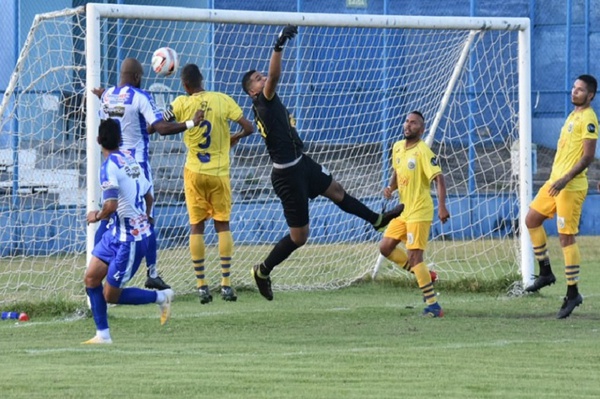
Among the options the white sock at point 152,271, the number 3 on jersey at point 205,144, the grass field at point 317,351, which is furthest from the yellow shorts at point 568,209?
the white sock at point 152,271

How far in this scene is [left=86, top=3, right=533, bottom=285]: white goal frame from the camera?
11.9 metres

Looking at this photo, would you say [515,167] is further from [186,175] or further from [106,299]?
[106,299]

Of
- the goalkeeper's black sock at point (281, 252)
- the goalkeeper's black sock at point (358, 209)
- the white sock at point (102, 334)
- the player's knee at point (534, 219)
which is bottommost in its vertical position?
the white sock at point (102, 334)

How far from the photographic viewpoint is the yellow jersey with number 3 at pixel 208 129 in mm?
12836

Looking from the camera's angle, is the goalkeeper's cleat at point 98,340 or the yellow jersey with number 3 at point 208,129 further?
the yellow jersey with number 3 at point 208,129

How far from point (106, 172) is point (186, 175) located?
3183mm

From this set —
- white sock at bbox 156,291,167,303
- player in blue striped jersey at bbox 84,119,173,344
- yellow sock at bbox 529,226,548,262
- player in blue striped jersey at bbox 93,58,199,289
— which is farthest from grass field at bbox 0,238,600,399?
player in blue striped jersey at bbox 93,58,199,289

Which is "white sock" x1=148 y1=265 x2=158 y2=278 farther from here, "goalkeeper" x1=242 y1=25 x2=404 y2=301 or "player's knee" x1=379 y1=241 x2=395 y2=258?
"player's knee" x1=379 y1=241 x2=395 y2=258

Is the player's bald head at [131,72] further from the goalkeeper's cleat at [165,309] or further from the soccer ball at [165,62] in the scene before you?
the goalkeeper's cleat at [165,309]

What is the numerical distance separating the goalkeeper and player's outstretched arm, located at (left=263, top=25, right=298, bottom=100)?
3 centimetres

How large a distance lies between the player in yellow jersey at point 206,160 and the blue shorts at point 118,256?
9.47 feet

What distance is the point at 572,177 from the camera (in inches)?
470

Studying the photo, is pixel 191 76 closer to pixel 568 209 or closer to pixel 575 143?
pixel 575 143

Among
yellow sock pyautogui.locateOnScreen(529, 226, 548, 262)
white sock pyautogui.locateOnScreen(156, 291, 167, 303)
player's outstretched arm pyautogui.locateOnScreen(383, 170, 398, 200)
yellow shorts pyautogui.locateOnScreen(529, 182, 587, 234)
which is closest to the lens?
white sock pyautogui.locateOnScreen(156, 291, 167, 303)
